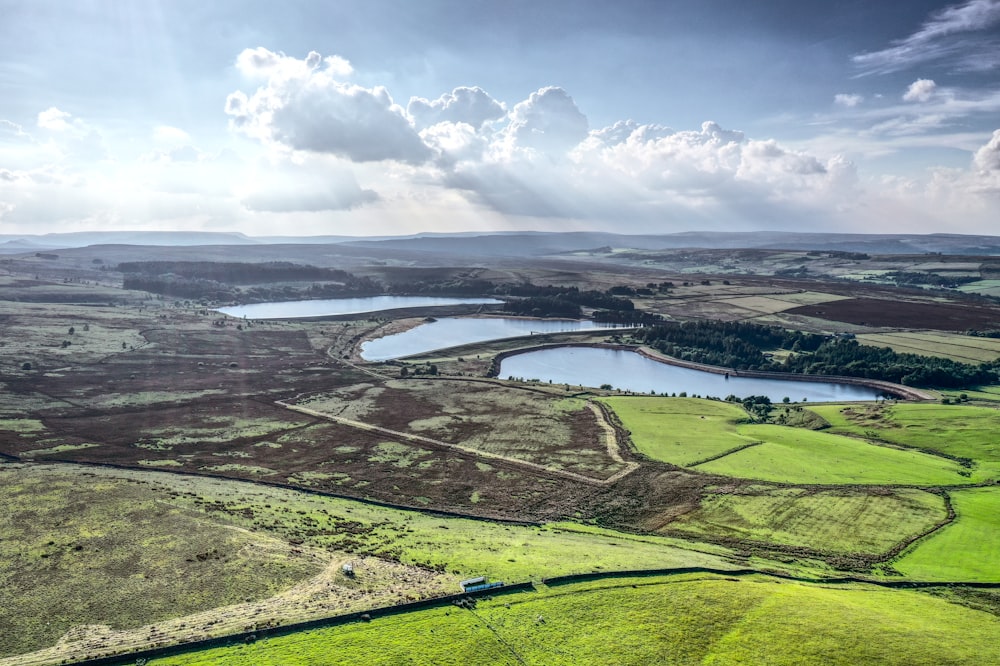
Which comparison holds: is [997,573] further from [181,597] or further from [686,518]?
[181,597]

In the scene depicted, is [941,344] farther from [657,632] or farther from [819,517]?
[657,632]

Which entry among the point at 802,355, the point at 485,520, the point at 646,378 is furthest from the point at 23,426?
the point at 802,355

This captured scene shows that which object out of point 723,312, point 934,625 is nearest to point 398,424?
point 934,625

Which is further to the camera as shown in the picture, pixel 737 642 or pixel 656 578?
pixel 656 578

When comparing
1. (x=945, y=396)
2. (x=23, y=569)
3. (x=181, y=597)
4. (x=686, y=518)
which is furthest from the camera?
(x=945, y=396)

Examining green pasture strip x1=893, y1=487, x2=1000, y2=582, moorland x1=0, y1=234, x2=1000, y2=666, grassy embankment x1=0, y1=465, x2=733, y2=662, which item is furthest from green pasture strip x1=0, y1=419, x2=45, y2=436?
green pasture strip x1=893, y1=487, x2=1000, y2=582

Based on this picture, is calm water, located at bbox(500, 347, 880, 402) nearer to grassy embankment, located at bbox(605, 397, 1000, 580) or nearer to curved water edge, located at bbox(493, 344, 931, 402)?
curved water edge, located at bbox(493, 344, 931, 402)

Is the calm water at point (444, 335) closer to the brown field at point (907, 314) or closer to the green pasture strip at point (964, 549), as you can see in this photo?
the brown field at point (907, 314)
